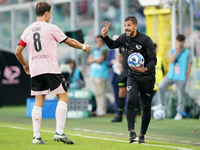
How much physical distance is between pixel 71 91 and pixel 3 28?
9.19 m

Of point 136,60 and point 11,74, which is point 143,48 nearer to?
point 136,60

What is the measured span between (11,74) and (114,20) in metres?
4.59

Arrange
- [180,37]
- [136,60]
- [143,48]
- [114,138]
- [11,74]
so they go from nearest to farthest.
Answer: [136,60]
[143,48]
[114,138]
[180,37]
[11,74]

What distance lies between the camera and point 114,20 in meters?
16.0

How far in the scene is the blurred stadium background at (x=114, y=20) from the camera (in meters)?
13.0

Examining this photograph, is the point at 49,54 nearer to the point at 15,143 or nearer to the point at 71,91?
the point at 15,143

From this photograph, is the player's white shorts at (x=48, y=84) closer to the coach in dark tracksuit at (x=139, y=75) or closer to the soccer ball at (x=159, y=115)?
the coach in dark tracksuit at (x=139, y=75)

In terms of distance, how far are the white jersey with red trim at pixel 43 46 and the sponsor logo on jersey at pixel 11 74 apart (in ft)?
37.6

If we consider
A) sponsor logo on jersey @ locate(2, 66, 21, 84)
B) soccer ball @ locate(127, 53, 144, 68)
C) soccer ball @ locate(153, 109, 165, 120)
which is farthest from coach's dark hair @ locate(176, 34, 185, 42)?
sponsor logo on jersey @ locate(2, 66, 21, 84)

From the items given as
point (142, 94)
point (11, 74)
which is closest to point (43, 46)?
point (142, 94)

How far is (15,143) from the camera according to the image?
241 inches

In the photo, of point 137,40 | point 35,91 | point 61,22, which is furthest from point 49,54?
point 61,22

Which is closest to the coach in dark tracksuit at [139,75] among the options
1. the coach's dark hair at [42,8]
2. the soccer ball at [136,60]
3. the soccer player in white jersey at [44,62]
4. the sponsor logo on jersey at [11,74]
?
the soccer ball at [136,60]

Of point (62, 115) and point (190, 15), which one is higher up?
point (190, 15)
